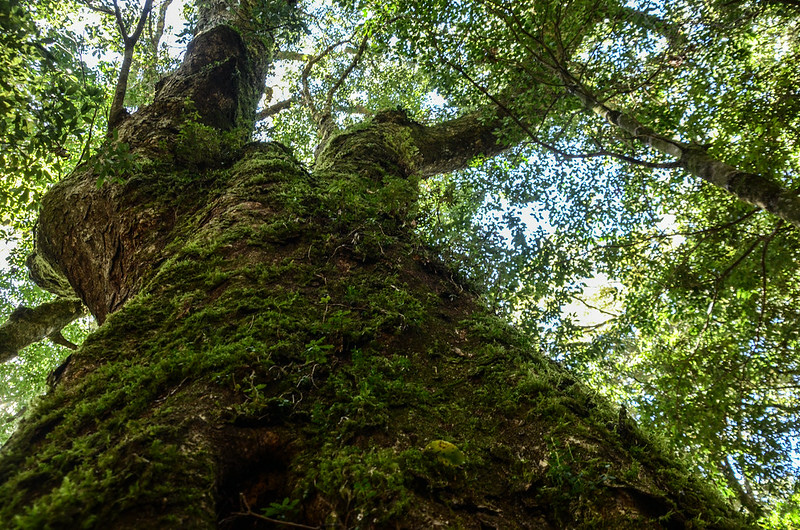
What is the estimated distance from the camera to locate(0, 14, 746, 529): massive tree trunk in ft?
5.40

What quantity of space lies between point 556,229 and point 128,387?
6862mm

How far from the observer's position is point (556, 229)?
7402 mm

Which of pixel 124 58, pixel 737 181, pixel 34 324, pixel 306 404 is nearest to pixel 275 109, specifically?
pixel 124 58

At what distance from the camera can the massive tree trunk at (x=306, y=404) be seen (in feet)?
5.40

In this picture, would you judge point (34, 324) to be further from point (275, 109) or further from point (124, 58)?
point (275, 109)

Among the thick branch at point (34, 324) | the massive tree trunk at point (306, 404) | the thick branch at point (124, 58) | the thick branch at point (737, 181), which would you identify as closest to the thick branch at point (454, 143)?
the thick branch at point (737, 181)

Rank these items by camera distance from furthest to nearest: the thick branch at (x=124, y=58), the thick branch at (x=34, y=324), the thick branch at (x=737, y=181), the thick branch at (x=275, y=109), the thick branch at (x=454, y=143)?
1. the thick branch at (x=275, y=109)
2. the thick branch at (x=454, y=143)
3. the thick branch at (x=34, y=324)
4. the thick branch at (x=124, y=58)
5. the thick branch at (x=737, y=181)

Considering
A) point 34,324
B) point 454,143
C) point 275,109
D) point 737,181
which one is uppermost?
point 275,109

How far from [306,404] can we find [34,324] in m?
7.89

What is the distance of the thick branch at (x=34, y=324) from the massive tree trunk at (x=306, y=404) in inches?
168

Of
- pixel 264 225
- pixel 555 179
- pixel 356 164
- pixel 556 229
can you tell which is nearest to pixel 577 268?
pixel 556 229

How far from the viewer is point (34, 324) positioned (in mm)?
7344

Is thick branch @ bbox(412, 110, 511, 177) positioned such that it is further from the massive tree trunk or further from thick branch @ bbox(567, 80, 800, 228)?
the massive tree trunk

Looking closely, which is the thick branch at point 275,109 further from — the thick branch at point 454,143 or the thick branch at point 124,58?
the thick branch at point 124,58
